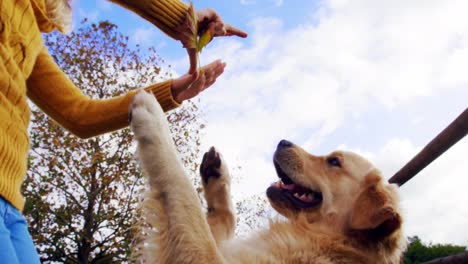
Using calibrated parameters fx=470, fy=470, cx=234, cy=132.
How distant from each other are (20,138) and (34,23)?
521 mm

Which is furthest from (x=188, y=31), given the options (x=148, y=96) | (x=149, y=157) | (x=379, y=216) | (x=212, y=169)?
(x=379, y=216)

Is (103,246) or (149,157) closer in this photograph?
(149,157)

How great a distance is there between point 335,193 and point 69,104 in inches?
87.6

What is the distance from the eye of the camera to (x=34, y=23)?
2002mm

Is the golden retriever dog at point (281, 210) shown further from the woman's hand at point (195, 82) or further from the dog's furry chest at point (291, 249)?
the woman's hand at point (195, 82)

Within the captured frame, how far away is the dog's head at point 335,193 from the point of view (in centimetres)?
331

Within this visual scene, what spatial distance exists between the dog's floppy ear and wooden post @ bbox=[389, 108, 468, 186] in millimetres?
786

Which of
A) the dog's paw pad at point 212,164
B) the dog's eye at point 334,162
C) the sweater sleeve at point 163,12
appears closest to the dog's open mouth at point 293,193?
the dog's eye at point 334,162

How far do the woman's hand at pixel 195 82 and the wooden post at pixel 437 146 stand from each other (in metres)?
1.24

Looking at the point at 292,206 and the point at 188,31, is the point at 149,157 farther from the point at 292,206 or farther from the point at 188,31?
the point at 292,206

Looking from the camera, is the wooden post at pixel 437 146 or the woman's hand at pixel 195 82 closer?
the wooden post at pixel 437 146

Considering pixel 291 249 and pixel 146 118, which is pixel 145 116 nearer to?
pixel 146 118

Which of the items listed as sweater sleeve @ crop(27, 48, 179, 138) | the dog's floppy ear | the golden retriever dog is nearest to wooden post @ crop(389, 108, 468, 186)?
the dog's floppy ear

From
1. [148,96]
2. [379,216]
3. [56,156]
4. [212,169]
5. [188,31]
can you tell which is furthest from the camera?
[56,156]
